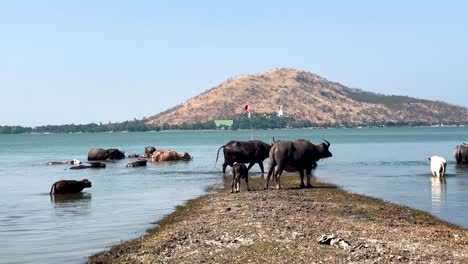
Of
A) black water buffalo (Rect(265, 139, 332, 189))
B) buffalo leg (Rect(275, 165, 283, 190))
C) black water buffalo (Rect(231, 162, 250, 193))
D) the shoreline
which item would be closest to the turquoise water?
the shoreline

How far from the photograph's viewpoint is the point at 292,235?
16.6 metres

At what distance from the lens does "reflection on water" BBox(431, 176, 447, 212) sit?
26.2 metres

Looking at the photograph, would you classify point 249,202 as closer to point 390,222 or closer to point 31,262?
point 390,222

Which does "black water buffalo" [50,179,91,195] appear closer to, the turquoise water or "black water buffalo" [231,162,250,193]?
the turquoise water

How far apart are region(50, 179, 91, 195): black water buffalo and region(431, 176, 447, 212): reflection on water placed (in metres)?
15.7

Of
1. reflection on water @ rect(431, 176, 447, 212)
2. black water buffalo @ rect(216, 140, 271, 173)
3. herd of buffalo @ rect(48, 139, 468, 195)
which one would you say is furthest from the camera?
black water buffalo @ rect(216, 140, 271, 173)

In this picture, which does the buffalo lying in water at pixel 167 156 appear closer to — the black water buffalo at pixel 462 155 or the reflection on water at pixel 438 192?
the black water buffalo at pixel 462 155

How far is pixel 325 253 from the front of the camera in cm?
1442

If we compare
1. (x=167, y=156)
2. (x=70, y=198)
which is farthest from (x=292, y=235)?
(x=167, y=156)

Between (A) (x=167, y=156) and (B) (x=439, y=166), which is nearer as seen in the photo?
(B) (x=439, y=166)

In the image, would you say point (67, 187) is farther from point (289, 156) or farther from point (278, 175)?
point (289, 156)

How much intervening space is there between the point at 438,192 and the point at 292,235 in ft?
53.4

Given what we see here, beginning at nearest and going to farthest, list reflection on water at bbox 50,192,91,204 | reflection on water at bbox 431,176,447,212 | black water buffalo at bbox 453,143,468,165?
reflection on water at bbox 431,176,447,212 < reflection on water at bbox 50,192,91,204 < black water buffalo at bbox 453,143,468,165

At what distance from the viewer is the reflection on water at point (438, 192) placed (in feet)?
85.8
